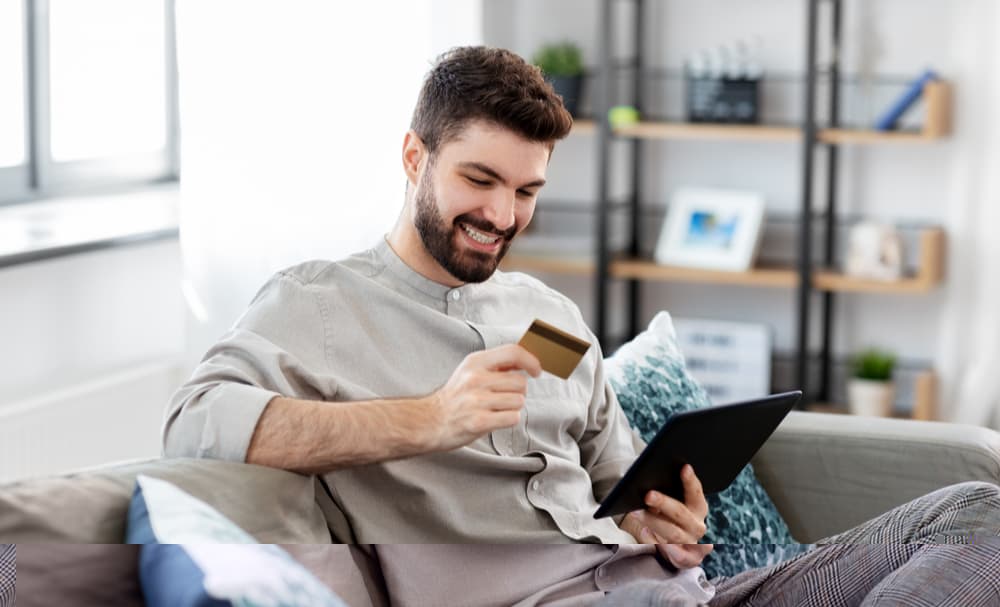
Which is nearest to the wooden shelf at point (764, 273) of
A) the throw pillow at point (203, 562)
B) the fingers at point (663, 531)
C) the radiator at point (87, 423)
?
the radiator at point (87, 423)

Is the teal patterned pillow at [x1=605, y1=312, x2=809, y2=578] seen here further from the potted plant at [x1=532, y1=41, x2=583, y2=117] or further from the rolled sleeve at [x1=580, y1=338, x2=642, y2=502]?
the potted plant at [x1=532, y1=41, x2=583, y2=117]

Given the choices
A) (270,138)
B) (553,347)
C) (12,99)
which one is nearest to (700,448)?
(553,347)

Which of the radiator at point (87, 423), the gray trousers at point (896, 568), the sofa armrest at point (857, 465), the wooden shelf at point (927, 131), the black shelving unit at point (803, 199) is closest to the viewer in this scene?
the gray trousers at point (896, 568)

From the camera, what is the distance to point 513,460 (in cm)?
148

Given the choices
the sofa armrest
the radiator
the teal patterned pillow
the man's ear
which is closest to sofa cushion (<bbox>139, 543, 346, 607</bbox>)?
the man's ear

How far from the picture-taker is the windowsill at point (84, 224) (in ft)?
8.41

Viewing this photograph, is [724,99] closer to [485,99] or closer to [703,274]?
[703,274]

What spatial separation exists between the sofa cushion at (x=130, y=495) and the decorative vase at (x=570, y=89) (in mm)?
2599

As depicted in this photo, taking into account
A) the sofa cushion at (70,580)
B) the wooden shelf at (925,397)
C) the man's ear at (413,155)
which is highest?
the man's ear at (413,155)

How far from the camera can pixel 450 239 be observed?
4.87 feet

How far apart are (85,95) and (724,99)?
1.68m

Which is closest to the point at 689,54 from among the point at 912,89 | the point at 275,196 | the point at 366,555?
the point at 912,89

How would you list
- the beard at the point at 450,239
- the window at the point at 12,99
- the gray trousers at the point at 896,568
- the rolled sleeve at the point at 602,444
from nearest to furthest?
the gray trousers at the point at 896,568 < the beard at the point at 450,239 < the rolled sleeve at the point at 602,444 < the window at the point at 12,99

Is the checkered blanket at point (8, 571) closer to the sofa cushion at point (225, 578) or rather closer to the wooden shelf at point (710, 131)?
the sofa cushion at point (225, 578)
